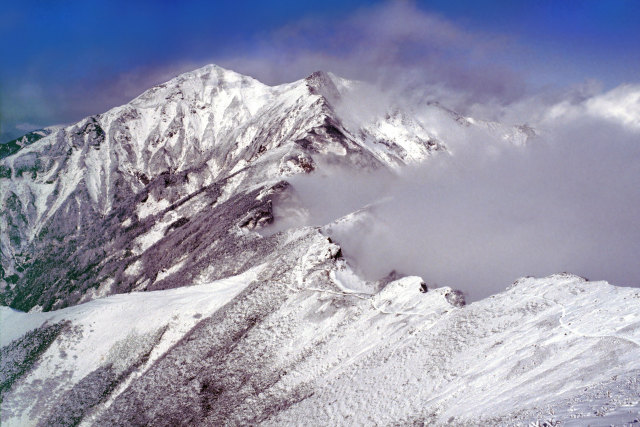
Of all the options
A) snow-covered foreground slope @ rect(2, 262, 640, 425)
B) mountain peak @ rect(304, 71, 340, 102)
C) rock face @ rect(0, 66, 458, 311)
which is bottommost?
snow-covered foreground slope @ rect(2, 262, 640, 425)

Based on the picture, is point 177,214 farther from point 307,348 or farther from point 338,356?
point 338,356

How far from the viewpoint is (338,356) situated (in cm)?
4388

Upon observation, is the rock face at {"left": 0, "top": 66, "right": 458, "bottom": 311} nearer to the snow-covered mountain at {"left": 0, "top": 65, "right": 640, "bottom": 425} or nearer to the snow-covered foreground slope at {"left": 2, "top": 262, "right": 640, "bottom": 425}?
the snow-covered mountain at {"left": 0, "top": 65, "right": 640, "bottom": 425}

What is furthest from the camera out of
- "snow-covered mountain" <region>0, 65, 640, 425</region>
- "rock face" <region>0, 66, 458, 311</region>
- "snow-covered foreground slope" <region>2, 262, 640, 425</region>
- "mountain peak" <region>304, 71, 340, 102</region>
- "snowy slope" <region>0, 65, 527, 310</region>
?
"mountain peak" <region>304, 71, 340, 102</region>

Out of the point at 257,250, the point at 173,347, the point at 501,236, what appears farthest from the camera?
the point at 501,236

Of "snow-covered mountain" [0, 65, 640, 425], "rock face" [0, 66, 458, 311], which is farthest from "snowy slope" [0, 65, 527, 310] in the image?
"snow-covered mountain" [0, 65, 640, 425]

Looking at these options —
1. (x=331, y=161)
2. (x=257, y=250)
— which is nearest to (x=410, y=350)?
(x=257, y=250)

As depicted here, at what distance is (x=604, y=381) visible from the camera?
2527 centimetres

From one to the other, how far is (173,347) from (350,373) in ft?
70.2

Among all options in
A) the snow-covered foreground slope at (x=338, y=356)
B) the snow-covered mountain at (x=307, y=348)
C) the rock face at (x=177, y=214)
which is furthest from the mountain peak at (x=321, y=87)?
the snow-covered foreground slope at (x=338, y=356)

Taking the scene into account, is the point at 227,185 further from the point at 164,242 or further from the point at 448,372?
the point at 448,372

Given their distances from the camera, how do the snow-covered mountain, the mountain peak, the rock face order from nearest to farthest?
1. the snow-covered mountain
2. the rock face
3. the mountain peak

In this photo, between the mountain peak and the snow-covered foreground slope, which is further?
the mountain peak

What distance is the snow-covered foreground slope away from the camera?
1133 inches
